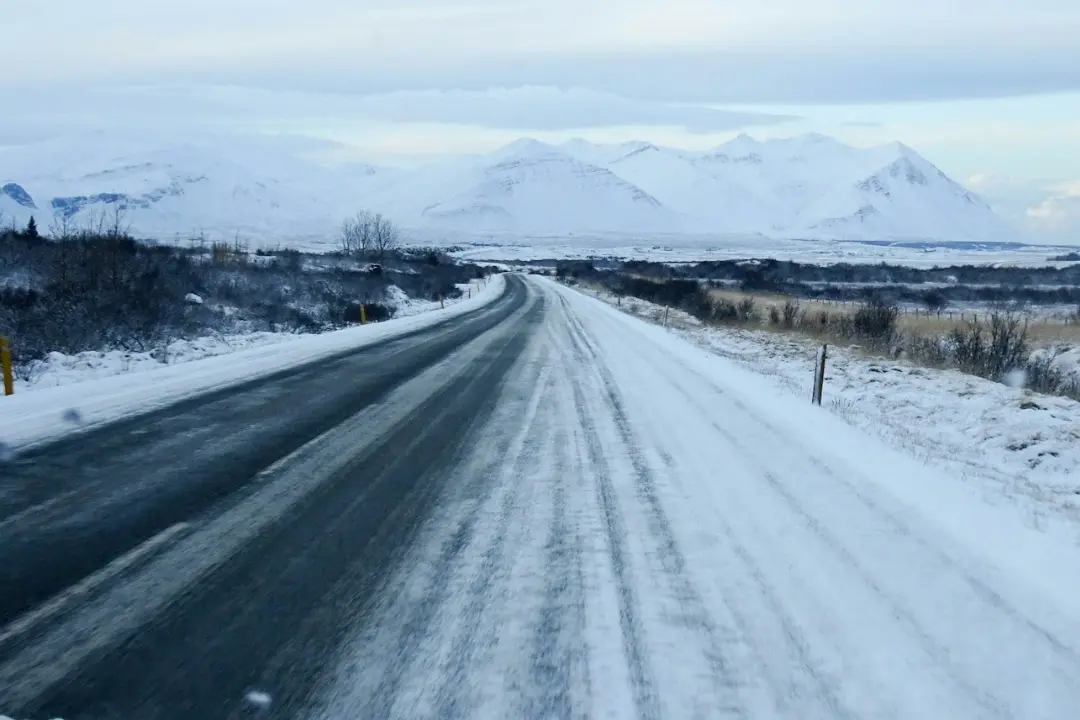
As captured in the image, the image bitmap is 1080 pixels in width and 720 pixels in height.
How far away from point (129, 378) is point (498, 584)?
9406mm

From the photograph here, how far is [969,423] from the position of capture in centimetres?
1300

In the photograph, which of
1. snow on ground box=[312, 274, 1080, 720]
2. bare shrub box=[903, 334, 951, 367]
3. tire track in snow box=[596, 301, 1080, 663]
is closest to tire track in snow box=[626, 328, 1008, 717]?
snow on ground box=[312, 274, 1080, 720]

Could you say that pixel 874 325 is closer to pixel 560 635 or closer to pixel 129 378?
pixel 129 378

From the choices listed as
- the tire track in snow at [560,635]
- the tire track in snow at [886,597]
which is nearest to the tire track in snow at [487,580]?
the tire track in snow at [560,635]

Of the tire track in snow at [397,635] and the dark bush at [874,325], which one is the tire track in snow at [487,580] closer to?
the tire track in snow at [397,635]

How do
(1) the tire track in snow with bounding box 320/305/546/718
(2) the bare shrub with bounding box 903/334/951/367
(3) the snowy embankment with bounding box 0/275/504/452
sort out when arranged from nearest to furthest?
(1) the tire track in snow with bounding box 320/305/546/718 → (3) the snowy embankment with bounding box 0/275/504/452 → (2) the bare shrub with bounding box 903/334/951/367

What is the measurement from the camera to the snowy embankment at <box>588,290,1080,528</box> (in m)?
8.69

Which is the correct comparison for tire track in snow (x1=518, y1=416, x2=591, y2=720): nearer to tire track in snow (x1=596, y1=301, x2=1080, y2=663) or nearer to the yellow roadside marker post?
tire track in snow (x1=596, y1=301, x2=1080, y2=663)

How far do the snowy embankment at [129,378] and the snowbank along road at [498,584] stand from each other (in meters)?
0.74

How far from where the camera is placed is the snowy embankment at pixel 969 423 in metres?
8.69


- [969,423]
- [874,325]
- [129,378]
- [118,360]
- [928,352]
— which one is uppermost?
[129,378]

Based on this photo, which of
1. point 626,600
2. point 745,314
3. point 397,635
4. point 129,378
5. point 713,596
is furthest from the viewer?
point 745,314

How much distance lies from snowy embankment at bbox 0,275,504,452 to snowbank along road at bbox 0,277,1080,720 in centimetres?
74

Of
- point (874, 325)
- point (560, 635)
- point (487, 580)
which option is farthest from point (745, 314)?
point (560, 635)
